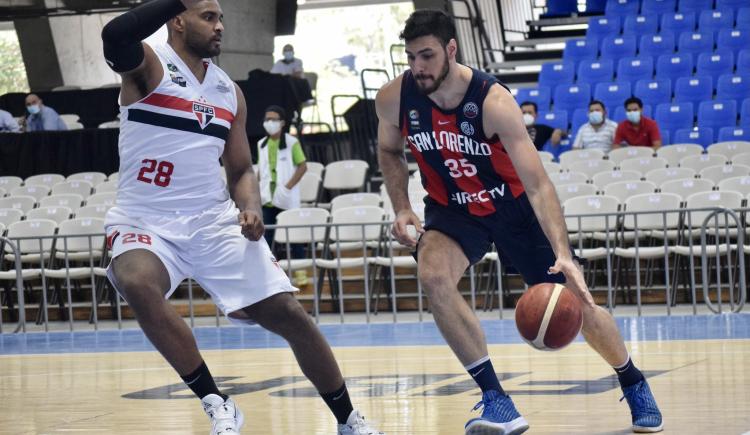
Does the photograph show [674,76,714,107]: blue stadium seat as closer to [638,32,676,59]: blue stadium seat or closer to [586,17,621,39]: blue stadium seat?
[638,32,676,59]: blue stadium seat

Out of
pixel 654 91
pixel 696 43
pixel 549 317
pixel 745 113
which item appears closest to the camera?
pixel 549 317

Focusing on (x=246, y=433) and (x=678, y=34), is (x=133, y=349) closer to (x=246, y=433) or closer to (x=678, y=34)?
(x=246, y=433)

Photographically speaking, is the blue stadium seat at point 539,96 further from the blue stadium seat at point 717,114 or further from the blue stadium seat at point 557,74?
the blue stadium seat at point 717,114

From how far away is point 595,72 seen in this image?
1884cm

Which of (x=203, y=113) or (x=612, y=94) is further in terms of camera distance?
(x=612, y=94)

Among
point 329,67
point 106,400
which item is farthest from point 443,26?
point 329,67

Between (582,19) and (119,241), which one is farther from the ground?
(582,19)

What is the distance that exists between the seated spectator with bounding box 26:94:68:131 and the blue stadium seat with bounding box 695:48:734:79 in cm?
971

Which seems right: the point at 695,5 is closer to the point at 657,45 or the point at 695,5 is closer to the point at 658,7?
the point at 658,7

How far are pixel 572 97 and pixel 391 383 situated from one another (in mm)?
11672

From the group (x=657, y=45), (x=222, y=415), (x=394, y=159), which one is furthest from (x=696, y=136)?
(x=222, y=415)

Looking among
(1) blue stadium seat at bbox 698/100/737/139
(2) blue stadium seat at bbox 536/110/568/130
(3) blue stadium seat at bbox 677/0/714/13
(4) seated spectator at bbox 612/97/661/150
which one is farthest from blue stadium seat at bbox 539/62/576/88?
(4) seated spectator at bbox 612/97/661/150

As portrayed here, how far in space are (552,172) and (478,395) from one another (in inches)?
300

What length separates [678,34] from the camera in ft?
63.9
